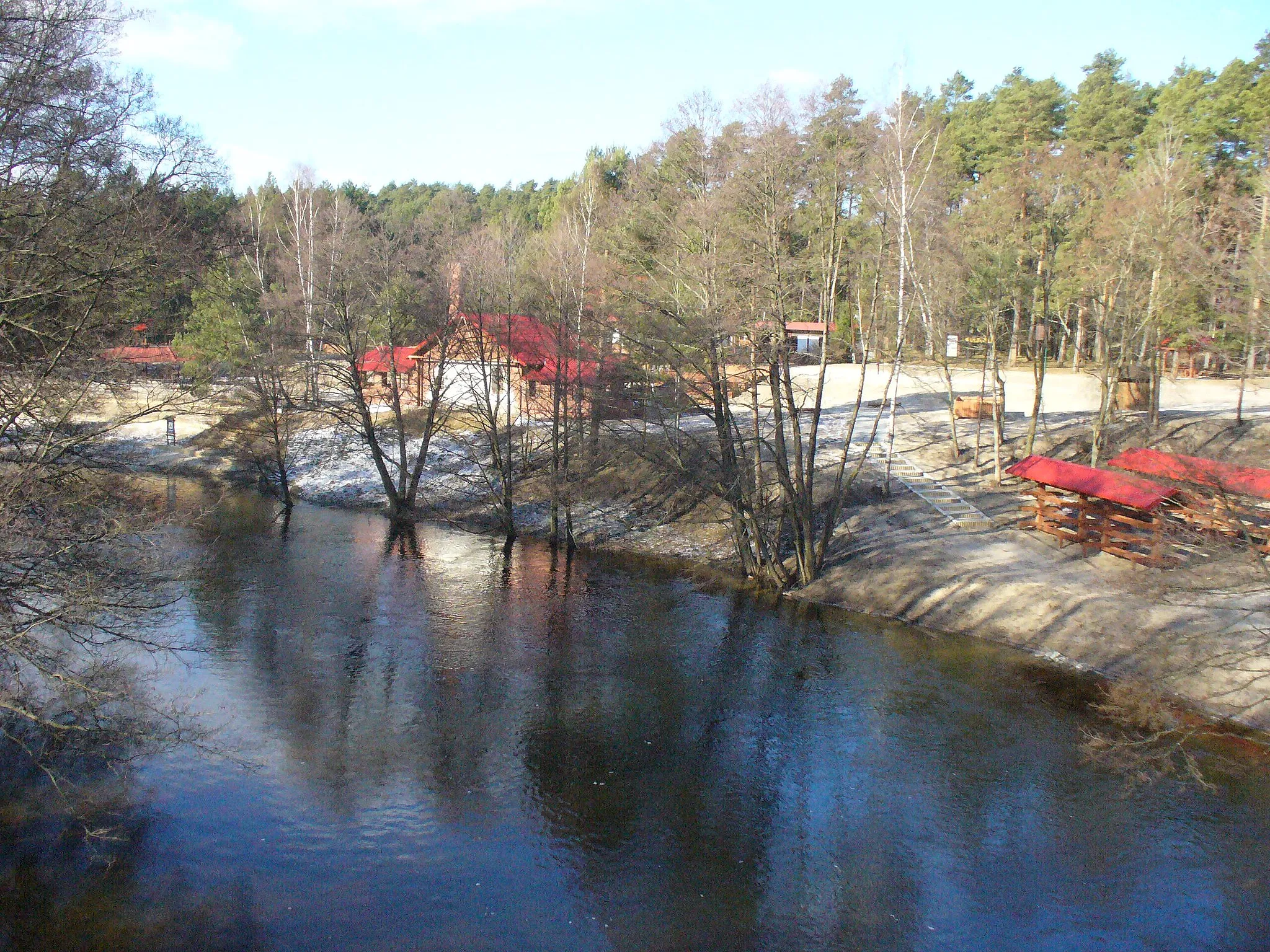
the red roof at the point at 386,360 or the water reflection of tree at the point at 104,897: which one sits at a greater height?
the red roof at the point at 386,360

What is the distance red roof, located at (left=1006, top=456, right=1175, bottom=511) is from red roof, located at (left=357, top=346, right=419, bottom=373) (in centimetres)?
2089

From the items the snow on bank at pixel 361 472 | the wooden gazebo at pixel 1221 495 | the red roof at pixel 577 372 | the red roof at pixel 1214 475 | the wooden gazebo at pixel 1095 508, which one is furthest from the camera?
the snow on bank at pixel 361 472

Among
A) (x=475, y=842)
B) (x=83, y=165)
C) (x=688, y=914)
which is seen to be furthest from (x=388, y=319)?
(x=688, y=914)

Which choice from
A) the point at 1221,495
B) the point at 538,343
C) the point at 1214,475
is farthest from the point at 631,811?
the point at 538,343

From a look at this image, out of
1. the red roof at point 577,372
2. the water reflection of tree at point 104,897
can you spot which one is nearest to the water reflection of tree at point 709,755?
the water reflection of tree at point 104,897

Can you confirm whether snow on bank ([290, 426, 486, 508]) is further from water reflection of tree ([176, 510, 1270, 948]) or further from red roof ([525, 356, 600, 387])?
water reflection of tree ([176, 510, 1270, 948])

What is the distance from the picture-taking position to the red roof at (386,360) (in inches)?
1299

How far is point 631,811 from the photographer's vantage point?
11.7 meters

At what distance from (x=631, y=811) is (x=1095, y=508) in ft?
45.3

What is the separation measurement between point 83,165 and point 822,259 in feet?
46.7

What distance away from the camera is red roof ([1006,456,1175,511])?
16828 mm

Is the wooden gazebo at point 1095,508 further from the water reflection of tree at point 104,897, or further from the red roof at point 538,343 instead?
the water reflection of tree at point 104,897

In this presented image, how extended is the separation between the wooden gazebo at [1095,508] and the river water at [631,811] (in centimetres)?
392

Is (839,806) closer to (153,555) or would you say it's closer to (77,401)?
(153,555)
